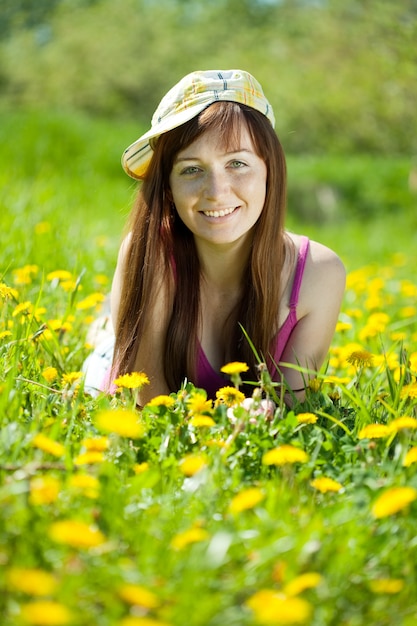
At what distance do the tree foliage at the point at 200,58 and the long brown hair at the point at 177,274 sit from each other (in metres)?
12.4

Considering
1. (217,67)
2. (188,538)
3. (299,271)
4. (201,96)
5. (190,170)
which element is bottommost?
(188,538)

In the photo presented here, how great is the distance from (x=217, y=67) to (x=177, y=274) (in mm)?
21398

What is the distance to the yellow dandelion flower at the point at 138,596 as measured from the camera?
1.05 meters

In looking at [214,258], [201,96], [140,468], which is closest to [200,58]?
[214,258]

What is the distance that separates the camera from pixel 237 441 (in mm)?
1699

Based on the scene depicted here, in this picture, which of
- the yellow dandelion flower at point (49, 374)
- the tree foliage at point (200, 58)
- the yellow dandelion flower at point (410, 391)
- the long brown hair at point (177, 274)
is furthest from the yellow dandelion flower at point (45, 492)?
the tree foliage at point (200, 58)

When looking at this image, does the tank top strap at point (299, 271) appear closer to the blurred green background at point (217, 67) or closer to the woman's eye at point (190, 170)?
the woman's eye at point (190, 170)

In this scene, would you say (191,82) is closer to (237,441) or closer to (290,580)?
(237,441)

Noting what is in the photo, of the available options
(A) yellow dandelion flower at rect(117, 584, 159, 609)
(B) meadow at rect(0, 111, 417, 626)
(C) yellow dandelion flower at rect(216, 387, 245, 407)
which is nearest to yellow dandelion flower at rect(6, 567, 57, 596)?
(B) meadow at rect(0, 111, 417, 626)

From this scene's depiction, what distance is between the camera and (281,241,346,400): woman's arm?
250 centimetres

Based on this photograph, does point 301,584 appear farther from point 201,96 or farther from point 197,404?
point 201,96

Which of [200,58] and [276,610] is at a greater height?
[200,58]

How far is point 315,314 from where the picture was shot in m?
2.50

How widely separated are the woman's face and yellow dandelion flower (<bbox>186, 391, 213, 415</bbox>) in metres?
0.65
